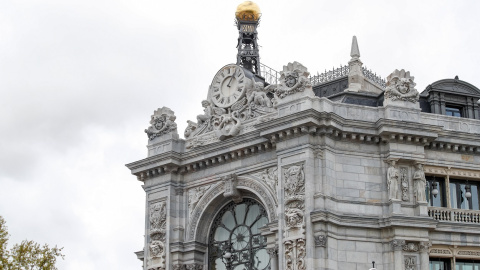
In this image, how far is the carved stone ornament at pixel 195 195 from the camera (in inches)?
1913

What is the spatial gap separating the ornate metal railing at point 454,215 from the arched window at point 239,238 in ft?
26.7

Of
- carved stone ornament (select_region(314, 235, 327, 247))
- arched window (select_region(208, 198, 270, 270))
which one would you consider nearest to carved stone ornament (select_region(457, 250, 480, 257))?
carved stone ornament (select_region(314, 235, 327, 247))

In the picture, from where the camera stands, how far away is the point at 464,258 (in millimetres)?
45406

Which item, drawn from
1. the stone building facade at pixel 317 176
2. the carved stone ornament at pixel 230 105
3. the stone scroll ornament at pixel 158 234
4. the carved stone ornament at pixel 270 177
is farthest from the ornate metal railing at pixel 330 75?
the stone scroll ornament at pixel 158 234

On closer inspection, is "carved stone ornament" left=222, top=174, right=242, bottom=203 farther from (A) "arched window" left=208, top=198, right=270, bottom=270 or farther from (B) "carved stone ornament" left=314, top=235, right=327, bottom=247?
(B) "carved stone ornament" left=314, top=235, right=327, bottom=247

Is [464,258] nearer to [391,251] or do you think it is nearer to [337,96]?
[391,251]

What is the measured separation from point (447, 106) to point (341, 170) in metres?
8.14

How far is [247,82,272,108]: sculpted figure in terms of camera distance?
4750cm

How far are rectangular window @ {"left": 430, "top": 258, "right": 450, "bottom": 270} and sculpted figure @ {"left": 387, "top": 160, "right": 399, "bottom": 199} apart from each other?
12.2ft

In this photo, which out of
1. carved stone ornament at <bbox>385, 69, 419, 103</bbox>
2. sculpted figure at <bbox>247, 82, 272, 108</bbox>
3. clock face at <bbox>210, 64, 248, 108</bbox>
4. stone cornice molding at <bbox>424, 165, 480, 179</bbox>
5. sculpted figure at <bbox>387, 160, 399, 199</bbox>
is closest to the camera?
sculpted figure at <bbox>387, 160, 399, 199</bbox>

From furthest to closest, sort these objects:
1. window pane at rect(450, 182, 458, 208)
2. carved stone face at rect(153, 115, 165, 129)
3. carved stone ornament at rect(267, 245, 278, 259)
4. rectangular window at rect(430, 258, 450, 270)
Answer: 1. carved stone face at rect(153, 115, 165, 129)
2. window pane at rect(450, 182, 458, 208)
3. rectangular window at rect(430, 258, 450, 270)
4. carved stone ornament at rect(267, 245, 278, 259)

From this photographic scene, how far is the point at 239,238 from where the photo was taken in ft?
157

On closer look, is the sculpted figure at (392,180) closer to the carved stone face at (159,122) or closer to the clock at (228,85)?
the clock at (228,85)

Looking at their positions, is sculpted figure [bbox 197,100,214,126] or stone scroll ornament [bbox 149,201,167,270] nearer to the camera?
stone scroll ornament [bbox 149,201,167,270]
